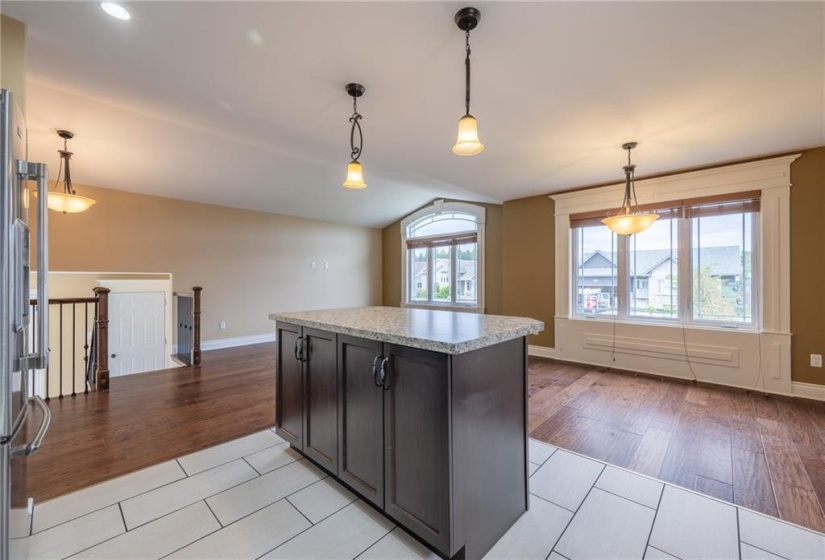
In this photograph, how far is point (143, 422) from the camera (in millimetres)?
2801

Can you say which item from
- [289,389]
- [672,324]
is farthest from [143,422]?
[672,324]

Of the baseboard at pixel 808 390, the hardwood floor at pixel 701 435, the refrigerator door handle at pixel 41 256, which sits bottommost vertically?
the hardwood floor at pixel 701 435

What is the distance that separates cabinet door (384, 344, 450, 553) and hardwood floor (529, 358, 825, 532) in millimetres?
1462

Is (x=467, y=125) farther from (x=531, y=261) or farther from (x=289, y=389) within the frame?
(x=531, y=261)

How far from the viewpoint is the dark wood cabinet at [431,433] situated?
1367 millimetres

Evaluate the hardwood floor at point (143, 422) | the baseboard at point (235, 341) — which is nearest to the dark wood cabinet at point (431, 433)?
the hardwood floor at point (143, 422)

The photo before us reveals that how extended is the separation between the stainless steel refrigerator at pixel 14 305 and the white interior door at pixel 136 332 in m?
3.95

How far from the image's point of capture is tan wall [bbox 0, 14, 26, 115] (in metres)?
1.70

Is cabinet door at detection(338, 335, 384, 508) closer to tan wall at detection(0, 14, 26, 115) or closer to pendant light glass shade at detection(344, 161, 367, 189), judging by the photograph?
pendant light glass shade at detection(344, 161, 367, 189)

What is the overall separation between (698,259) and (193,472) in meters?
5.13

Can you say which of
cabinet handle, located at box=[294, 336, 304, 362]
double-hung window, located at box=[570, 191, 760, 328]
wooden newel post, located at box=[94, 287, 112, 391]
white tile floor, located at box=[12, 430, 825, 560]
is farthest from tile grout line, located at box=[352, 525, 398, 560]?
double-hung window, located at box=[570, 191, 760, 328]

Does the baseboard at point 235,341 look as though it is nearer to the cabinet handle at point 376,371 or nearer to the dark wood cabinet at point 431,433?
the dark wood cabinet at point 431,433

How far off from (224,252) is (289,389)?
174 inches

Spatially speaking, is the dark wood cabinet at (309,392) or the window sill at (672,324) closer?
the dark wood cabinet at (309,392)
